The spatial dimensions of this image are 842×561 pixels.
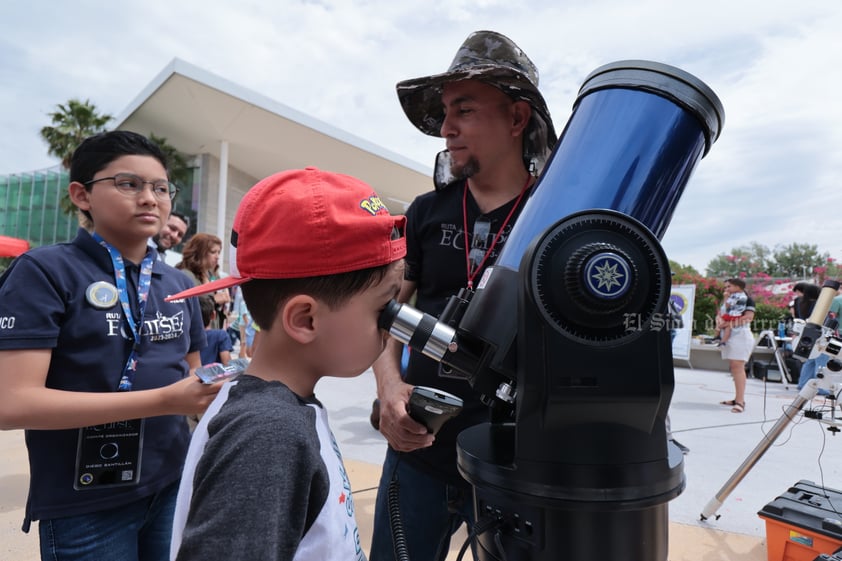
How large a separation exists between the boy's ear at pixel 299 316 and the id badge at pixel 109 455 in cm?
74

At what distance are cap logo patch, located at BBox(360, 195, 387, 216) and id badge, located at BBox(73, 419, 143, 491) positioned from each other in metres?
0.93

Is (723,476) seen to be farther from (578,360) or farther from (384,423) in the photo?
(578,360)

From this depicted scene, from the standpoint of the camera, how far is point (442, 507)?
144 cm

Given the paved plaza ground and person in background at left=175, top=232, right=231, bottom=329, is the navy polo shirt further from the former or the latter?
person in background at left=175, top=232, right=231, bottom=329

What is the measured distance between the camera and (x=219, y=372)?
1096mm

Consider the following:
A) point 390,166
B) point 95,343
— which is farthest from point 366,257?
point 390,166

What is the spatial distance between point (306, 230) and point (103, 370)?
0.80m

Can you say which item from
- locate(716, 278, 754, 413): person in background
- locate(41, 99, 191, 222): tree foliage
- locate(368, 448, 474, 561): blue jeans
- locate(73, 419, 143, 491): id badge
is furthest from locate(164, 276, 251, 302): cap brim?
locate(41, 99, 191, 222): tree foliage

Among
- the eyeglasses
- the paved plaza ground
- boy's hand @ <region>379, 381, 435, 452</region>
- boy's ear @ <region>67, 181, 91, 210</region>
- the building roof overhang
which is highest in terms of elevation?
the building roof overhang

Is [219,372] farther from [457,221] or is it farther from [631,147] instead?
[631,147]

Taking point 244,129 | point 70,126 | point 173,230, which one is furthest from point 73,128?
point 173,230

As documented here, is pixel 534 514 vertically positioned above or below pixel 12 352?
below

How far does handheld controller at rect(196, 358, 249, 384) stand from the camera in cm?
107

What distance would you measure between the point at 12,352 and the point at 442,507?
46.1 inches
